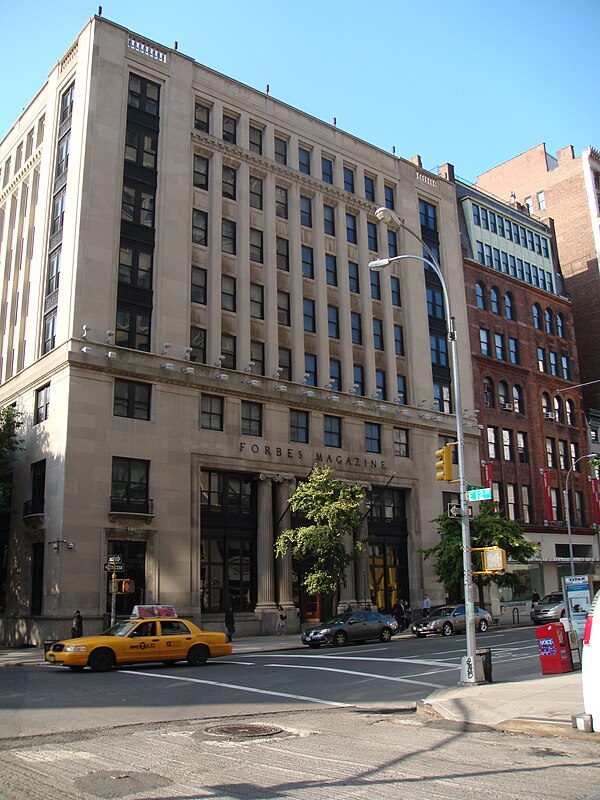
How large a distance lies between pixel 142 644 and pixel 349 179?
38.7m

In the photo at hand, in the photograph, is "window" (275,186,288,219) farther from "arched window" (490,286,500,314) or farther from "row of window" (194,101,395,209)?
"arched window" (490,286,500,314)

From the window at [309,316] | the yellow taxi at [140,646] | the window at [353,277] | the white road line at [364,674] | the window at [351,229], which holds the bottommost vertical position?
the white road line at [364,674]

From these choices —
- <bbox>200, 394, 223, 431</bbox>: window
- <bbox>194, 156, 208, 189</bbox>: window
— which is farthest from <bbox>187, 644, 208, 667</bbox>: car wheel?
<bbox>194, 156, 208, 189</bbox>: window

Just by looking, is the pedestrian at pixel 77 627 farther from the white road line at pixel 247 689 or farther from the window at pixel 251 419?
the window at pixel 251 419

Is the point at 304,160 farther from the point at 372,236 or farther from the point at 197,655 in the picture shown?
the point at 197,655

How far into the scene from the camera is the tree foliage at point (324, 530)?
35.9 meters

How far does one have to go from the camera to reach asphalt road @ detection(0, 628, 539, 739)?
1337cm

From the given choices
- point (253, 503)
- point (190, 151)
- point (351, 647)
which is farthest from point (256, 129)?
point (351, 647)

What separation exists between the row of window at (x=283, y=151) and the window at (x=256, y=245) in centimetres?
559

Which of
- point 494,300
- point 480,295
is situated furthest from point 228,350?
point 494,300

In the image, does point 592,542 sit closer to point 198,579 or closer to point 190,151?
point 198,579

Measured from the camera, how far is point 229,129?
4616 cm

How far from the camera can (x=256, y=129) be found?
47.5 metres

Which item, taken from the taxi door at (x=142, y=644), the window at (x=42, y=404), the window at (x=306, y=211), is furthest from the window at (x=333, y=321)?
the taxi door at (x=142, y=644)
